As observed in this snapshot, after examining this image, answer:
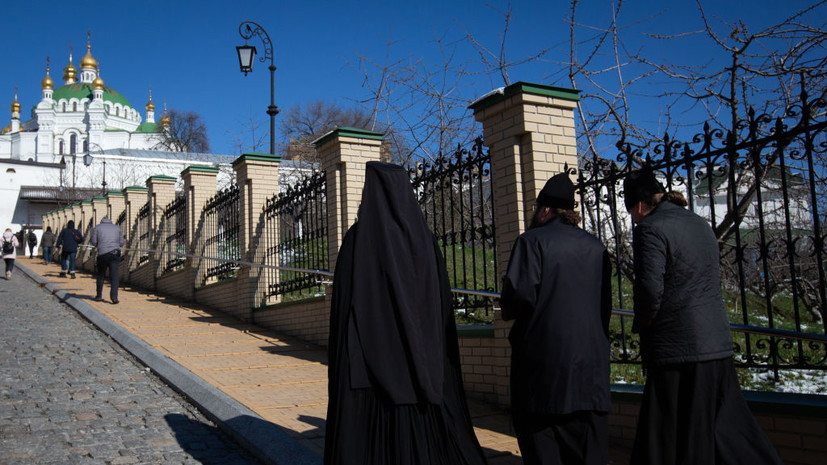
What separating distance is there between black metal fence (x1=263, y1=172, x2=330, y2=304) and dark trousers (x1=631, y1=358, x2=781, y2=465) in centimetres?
590

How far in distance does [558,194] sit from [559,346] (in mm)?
789

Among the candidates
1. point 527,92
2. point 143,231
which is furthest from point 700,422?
point 143,231

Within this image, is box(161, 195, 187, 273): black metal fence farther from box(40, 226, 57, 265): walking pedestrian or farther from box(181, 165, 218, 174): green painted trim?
box(40, 226, 57, 265): walking pedestrian

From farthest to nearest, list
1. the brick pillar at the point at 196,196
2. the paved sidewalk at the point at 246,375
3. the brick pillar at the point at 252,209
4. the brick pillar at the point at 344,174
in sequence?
the brick pillar at the point at 196,196 → the brick pillar at the point at 252,209 → the brick pillar at the point at 344,174 → the paved sidewalk at the point at 246,375

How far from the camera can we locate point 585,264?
3.30m

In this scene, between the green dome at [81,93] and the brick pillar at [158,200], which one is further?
the green dome at [81,93]

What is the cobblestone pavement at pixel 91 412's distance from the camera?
15.4 feet

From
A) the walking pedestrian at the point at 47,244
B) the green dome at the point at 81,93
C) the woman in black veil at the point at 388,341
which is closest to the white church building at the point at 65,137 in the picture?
the green dome at the point at 81,93

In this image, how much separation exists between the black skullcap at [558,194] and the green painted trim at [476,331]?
2.60m

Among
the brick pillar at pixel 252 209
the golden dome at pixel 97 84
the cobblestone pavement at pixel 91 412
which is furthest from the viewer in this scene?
the golden dome at pixel 97 84

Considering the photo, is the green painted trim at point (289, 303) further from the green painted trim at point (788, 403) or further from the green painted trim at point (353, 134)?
the green painted trim at point (788, 403)

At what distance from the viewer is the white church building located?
58250mm

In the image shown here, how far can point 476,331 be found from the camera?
602cm

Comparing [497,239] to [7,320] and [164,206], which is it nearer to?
[7,320]
